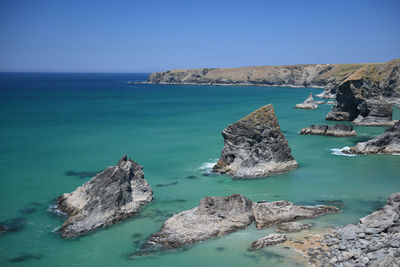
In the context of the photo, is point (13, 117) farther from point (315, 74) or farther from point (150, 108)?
point (315, 74)

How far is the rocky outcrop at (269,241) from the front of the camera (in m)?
18.0

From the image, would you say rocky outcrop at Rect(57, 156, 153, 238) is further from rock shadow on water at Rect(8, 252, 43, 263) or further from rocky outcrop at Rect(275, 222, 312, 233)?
rocky outcrop at Rect(275, 222, 312, 233)

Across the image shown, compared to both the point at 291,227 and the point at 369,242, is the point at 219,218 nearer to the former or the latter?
the point at 291,227

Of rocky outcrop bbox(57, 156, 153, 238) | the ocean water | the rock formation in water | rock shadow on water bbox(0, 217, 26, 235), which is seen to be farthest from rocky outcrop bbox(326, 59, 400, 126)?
rock shadow on water bbox(0, 217, 26, 235)

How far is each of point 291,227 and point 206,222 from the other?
4.37m

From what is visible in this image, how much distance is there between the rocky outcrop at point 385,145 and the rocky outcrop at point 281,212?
17.2m

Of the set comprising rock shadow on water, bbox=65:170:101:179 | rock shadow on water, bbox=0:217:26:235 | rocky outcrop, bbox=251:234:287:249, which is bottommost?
rock shadow on water, bbox=0:217:26:235

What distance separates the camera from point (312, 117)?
68125 mm

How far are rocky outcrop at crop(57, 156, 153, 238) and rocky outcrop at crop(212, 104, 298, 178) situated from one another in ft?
28.3

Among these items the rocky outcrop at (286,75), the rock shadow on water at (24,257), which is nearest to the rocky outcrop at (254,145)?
the rock shadow on water at (24,257)

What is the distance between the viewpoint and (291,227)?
1944 centimetres

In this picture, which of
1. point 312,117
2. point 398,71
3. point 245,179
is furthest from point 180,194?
point 398,71

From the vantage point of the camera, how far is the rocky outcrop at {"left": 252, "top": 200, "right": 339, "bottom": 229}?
2038 centimetres

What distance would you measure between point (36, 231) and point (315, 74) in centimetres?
16422
